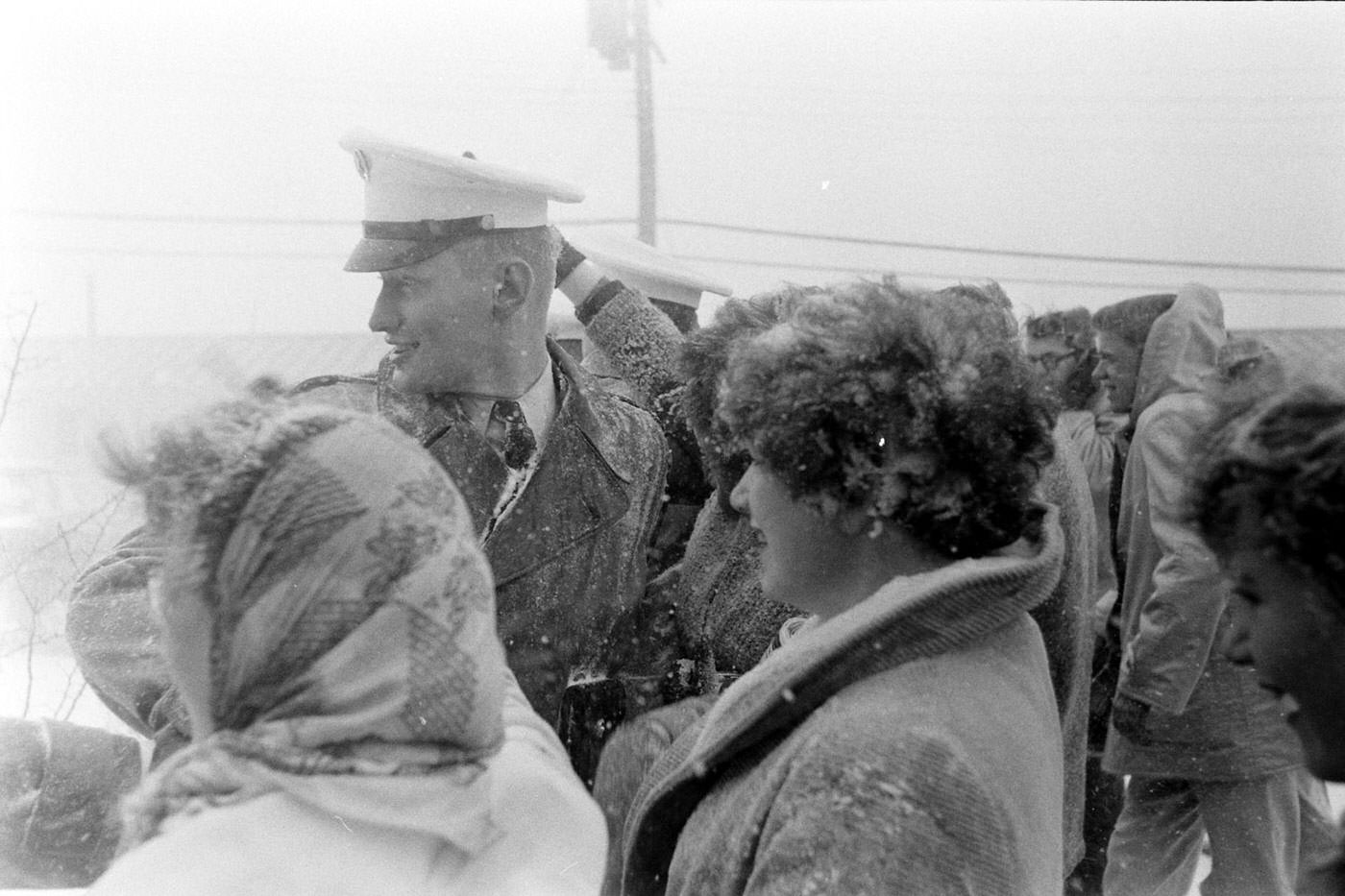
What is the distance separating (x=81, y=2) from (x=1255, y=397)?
1.65 m

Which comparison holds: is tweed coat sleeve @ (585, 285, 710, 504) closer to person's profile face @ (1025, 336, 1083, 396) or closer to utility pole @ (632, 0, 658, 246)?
utility pole @ (632, 0, 658, 246)

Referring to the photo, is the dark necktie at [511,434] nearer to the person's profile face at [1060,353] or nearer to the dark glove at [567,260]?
the dark glove at [567,260]

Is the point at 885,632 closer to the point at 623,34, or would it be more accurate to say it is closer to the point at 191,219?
the point at 623,34

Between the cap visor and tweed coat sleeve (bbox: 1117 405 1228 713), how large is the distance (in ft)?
5.72

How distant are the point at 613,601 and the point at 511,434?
0.97 feet

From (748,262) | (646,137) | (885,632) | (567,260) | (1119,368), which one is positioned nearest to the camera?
(885,632)

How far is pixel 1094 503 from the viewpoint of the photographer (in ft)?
10.8

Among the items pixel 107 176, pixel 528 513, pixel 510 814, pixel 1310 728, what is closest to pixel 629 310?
pixel 528 513

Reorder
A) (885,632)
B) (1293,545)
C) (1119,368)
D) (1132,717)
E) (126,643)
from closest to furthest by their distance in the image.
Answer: (1293,545)
(885,632)
(126,643)
(1132,717)
(1119,368)

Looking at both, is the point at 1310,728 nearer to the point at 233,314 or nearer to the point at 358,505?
the point at 358,505

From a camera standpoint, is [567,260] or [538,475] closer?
[538,475]

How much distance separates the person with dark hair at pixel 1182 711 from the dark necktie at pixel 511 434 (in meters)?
1.54

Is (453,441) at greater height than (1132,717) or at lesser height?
greater

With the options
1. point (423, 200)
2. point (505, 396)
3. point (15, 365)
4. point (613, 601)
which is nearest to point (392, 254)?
point (423, 200)
